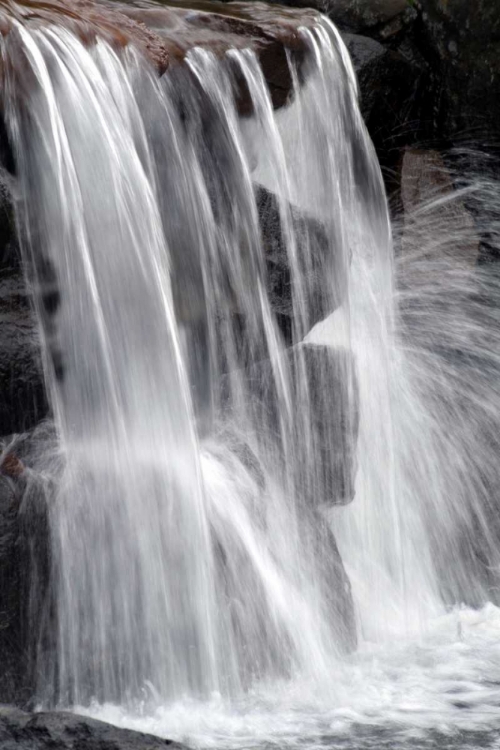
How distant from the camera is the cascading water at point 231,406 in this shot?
4902 millimetres

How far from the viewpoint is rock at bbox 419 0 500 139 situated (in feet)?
28.6

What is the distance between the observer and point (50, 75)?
5.04m

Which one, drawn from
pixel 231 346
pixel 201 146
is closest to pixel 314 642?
pixel 231 346

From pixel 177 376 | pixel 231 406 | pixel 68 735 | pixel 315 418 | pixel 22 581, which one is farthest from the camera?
pixel 315 418

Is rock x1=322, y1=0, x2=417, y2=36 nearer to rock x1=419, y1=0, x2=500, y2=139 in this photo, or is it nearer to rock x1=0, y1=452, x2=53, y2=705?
rock x1=419, y1=0, x2=500, y2=139

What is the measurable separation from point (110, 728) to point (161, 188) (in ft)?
8.70

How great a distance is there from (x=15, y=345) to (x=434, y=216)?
4.45 m

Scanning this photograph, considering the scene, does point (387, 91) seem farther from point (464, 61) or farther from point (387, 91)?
point (464, 61)

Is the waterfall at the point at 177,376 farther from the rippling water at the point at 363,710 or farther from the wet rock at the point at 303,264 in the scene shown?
the rippling water at the point at 363,710

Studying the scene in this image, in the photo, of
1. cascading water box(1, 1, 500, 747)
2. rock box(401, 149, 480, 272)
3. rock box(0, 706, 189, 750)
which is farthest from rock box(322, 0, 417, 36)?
rock box(0, 706, 189, 750)

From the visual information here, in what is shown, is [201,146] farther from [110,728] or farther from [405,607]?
[110,728]

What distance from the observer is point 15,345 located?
4793 mm

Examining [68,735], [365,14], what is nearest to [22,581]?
[68,735]

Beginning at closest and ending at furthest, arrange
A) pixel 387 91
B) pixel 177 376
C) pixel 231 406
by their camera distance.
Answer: pixel 177 376
pixel 231 406
pixel 387 91
